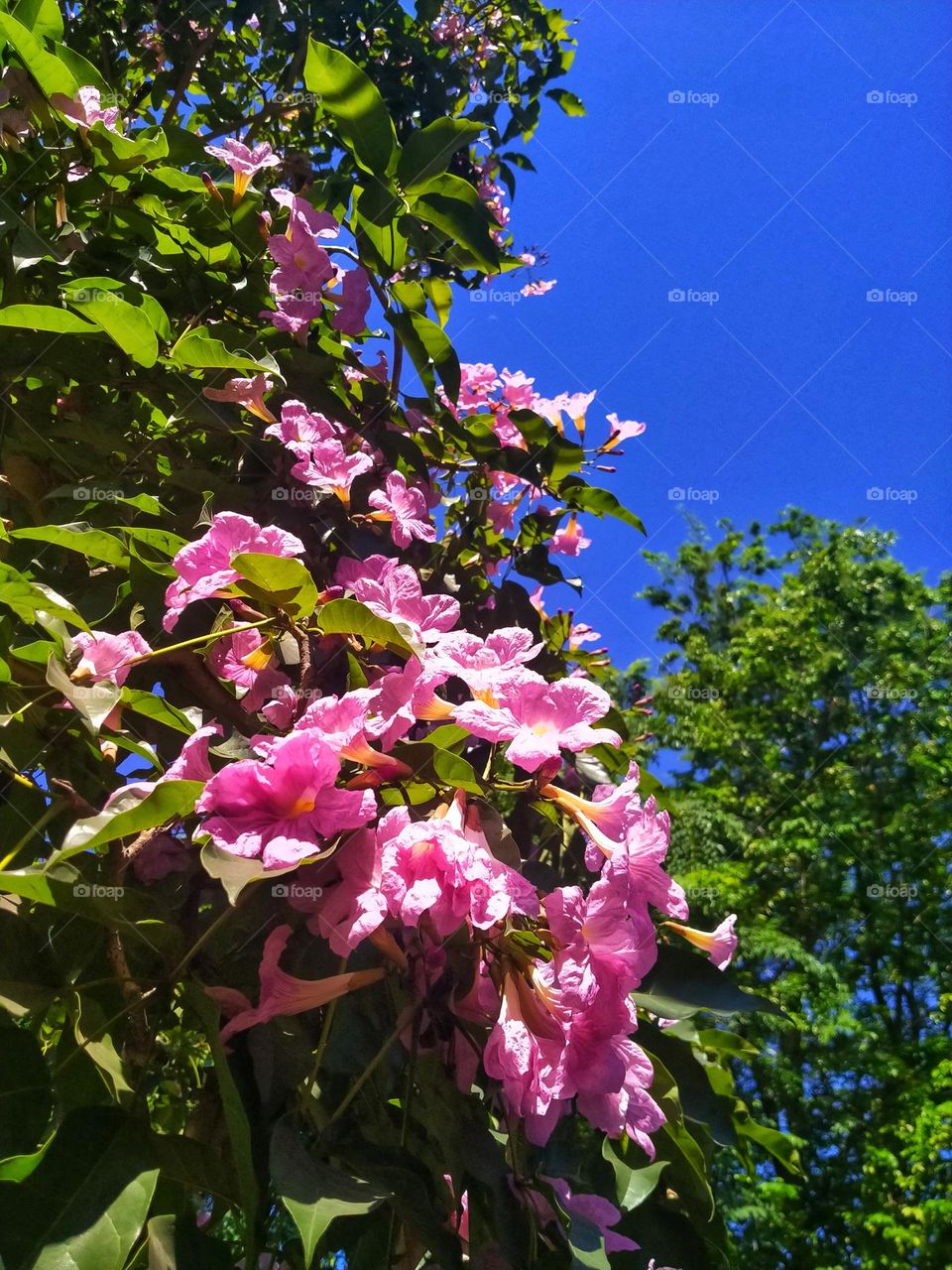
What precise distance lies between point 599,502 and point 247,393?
0.64 metres

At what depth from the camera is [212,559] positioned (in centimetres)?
94

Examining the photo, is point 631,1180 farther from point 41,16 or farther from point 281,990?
point 41,16

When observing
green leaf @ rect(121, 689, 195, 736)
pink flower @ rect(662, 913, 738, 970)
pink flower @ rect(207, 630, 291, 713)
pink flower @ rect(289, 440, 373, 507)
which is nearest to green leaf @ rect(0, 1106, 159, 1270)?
green leaf @ rect(121, 689, 195, 736)

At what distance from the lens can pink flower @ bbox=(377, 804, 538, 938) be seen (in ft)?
2.39

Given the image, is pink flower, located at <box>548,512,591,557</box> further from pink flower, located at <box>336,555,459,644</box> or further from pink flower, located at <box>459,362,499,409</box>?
pink flower, located at <box>336,555,459,644</box>

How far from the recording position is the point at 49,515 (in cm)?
142

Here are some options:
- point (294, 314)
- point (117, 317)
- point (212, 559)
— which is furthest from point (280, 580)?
point (294, 314)

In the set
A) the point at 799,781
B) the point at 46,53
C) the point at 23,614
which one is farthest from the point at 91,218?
the point at 799,781

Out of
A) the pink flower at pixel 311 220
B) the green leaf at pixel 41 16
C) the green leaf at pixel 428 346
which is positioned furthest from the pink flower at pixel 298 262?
the green leaf at pixel 41 16

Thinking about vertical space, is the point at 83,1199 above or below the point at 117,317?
below

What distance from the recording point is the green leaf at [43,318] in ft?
3.54

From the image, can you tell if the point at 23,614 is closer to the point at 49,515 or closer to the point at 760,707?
the point at 49,515
